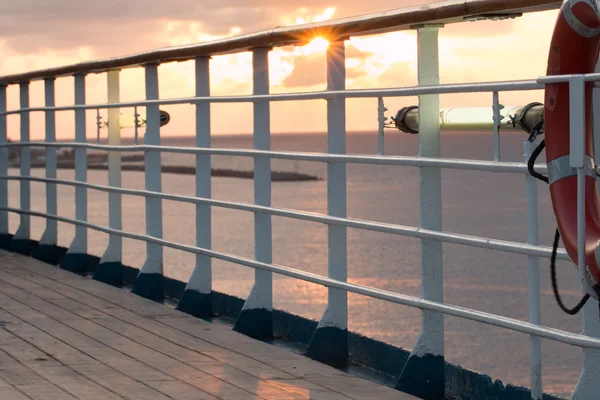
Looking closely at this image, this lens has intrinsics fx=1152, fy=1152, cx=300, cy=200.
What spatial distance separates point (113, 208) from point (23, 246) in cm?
177

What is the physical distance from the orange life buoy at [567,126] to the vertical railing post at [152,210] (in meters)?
3.53

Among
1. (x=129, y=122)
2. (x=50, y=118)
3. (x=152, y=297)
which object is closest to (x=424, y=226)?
(x=152, y=297)

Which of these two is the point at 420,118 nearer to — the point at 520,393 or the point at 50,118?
the point at 520,393

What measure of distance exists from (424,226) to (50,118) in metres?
4.65

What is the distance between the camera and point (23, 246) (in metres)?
8.54

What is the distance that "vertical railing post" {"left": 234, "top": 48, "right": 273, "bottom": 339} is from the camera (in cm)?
505

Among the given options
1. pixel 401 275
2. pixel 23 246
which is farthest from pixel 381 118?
pixel 401 275

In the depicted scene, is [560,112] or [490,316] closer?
[560,112]

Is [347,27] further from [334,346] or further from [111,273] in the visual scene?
[111,273]

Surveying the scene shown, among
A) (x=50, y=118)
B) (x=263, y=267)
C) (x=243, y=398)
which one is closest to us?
(x=243, y=398)

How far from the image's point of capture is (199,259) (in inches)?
223

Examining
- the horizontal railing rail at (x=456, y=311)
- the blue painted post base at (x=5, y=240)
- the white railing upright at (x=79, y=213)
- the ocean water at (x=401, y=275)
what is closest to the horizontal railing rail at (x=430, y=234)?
the horizontal railing rail at (x=456, y=311)

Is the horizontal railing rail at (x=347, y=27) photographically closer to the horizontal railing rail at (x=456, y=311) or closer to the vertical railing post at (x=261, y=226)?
the vertical railing post at (x=261, y=226)

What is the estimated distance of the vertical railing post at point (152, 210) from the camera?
6254 millimetres
